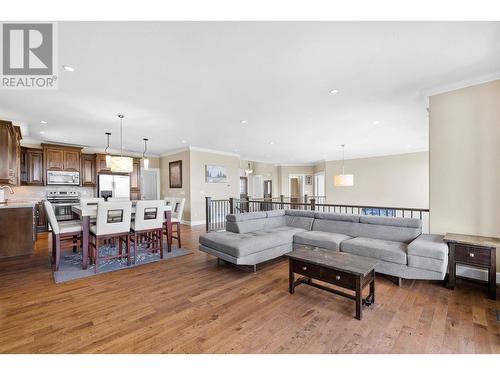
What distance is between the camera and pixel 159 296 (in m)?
2.62

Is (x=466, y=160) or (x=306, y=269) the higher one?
(x=466, y=160)

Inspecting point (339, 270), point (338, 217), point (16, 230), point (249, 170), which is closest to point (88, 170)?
point (16, 230)

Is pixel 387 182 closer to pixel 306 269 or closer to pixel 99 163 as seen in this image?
pixel 306 269

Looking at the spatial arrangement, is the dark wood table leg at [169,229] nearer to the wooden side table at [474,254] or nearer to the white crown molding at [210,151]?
the white crown molding at [210,151]

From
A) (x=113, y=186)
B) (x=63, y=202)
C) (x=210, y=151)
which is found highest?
(x=210, y=151)

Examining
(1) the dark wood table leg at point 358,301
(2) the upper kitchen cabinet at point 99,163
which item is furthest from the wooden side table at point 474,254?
(2) the upper kitchen cabinet at point 99,163

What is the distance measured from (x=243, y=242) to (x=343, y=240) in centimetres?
159

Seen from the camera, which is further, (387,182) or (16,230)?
(387,182)

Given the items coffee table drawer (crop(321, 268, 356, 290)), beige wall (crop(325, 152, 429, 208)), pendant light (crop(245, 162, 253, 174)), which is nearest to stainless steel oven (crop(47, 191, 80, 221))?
pendant light (crop(245, 162, 253, 174))

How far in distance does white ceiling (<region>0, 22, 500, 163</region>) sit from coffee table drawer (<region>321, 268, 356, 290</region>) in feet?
7.47

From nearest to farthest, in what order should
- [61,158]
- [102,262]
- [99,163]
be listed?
[102,262]
[61,158]
[99,163]

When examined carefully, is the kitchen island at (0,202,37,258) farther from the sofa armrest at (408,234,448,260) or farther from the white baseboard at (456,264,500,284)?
the white baseboard at (456,264,500,284)

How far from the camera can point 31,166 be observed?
627cm
